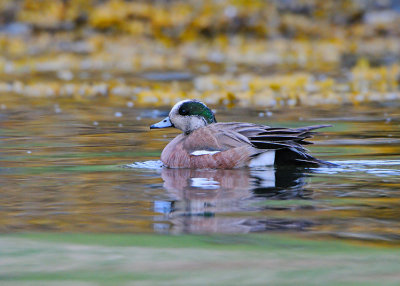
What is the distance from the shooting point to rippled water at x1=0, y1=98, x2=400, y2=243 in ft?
20.6

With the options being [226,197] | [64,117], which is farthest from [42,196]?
[64,117]

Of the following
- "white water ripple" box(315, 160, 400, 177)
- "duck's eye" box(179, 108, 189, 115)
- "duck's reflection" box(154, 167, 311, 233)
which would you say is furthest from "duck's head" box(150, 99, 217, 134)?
"white water ripple" box(315, 160, 400, 177)

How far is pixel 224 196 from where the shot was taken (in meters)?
7.41

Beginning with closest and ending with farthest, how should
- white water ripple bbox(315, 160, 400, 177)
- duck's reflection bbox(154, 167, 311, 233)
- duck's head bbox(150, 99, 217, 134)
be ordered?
duck's reflection bbox(154, 167, 311, 233)
white water ripple bbox(315, 160, 400, 177)
duck's head bbox(150, 99, 217, 134)

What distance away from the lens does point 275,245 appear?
561 cm

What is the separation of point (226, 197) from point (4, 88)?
13.9m

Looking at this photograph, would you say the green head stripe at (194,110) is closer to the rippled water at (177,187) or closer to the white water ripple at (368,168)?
the rippled water at (177,187)

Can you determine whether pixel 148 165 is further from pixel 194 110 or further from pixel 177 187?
pixel 177 187

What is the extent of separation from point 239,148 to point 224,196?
1.46m

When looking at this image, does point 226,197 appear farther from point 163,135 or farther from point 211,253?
point 163,135

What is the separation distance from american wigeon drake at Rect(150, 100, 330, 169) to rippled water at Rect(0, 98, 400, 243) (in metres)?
0.13

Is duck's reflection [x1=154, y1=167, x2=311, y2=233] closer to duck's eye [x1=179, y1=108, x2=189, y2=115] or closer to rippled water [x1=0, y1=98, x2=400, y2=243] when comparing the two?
rippled water [x1=0, y1=98, x2=400, y2=243]

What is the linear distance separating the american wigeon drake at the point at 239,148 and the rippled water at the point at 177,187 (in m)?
0.13

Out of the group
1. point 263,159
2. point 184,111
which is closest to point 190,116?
point 184,111
